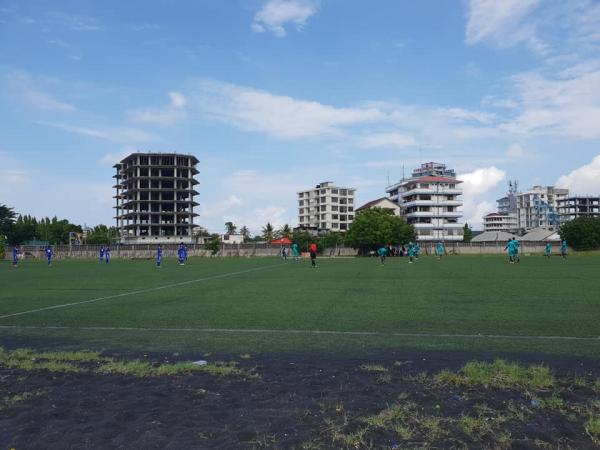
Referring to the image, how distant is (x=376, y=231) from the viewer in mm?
66562

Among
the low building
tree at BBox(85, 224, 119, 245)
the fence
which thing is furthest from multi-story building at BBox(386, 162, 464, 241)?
tree at BBox(85, 224, 119, 245)

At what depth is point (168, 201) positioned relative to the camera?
95.6 m

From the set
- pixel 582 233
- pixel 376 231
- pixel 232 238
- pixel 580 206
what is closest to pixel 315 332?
pixel 376 231

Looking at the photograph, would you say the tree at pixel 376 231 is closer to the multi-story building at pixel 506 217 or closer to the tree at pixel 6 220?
the tree at pixel 6 220

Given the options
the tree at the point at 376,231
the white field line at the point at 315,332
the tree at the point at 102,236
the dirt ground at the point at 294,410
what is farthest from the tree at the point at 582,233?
the tree at the point at 102,236

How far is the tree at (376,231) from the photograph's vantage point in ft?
219

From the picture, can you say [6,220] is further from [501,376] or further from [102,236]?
[501,376]

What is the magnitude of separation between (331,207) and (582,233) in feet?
211

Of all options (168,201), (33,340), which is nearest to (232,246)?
(168,201)

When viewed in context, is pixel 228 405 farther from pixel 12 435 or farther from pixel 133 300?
pixel 133 300

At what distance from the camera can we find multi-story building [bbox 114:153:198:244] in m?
95.1

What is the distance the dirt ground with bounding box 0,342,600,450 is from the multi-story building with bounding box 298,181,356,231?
118198mm

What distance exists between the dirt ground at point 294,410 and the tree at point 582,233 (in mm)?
72605

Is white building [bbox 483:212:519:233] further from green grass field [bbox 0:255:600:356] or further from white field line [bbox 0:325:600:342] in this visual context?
white field line [bbox 0:325:600:342]
